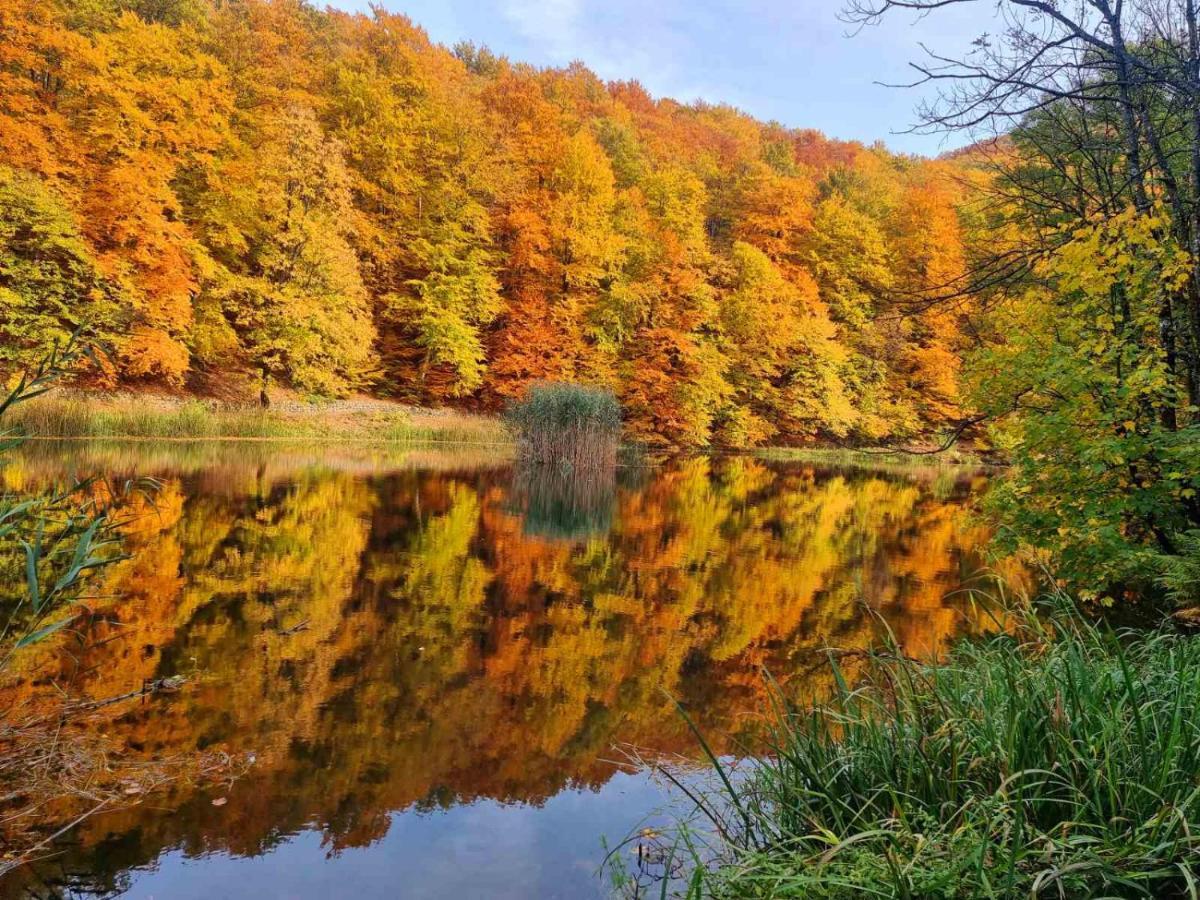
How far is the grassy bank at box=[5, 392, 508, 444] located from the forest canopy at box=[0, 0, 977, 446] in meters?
0.99

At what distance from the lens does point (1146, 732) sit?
6.93 ft

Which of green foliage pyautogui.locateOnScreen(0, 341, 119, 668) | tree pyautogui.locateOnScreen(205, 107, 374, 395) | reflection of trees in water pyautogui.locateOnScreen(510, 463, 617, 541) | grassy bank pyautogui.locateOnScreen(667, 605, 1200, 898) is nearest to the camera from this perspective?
grassy bank pyautogui.locateOnScreen(667, 605, 1200, 898)

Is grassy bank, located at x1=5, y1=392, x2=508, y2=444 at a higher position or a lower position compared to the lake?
higher

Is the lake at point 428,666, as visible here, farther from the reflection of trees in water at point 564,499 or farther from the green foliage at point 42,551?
the green foliage at point 42,551

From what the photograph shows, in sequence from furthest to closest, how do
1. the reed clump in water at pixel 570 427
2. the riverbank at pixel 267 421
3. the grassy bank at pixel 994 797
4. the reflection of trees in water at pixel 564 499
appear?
the reed clump in water at pixel 570 427
the riverbank at pixel 267 421
the reflection of trees in water at pixel 564 499
the grassy bank at pixel 994 797

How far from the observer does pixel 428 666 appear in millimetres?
4605

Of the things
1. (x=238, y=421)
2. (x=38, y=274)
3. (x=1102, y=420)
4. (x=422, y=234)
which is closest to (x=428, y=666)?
(x=1102, y=420)

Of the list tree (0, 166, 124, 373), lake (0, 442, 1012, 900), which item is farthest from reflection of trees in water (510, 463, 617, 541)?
tree (0, 166, 124, 373)

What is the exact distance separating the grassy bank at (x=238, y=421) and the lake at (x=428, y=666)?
6.54 m

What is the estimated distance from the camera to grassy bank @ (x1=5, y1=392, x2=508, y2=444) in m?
16.3

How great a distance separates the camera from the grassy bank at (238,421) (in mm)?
16312

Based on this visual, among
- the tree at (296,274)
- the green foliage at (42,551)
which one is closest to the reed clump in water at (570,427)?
the tree at (296,274)

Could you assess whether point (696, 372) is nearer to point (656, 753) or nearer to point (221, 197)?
point (221, 197)

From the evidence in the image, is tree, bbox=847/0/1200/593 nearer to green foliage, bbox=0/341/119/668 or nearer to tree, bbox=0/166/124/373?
green foliage, bbox=0/341/119/668
